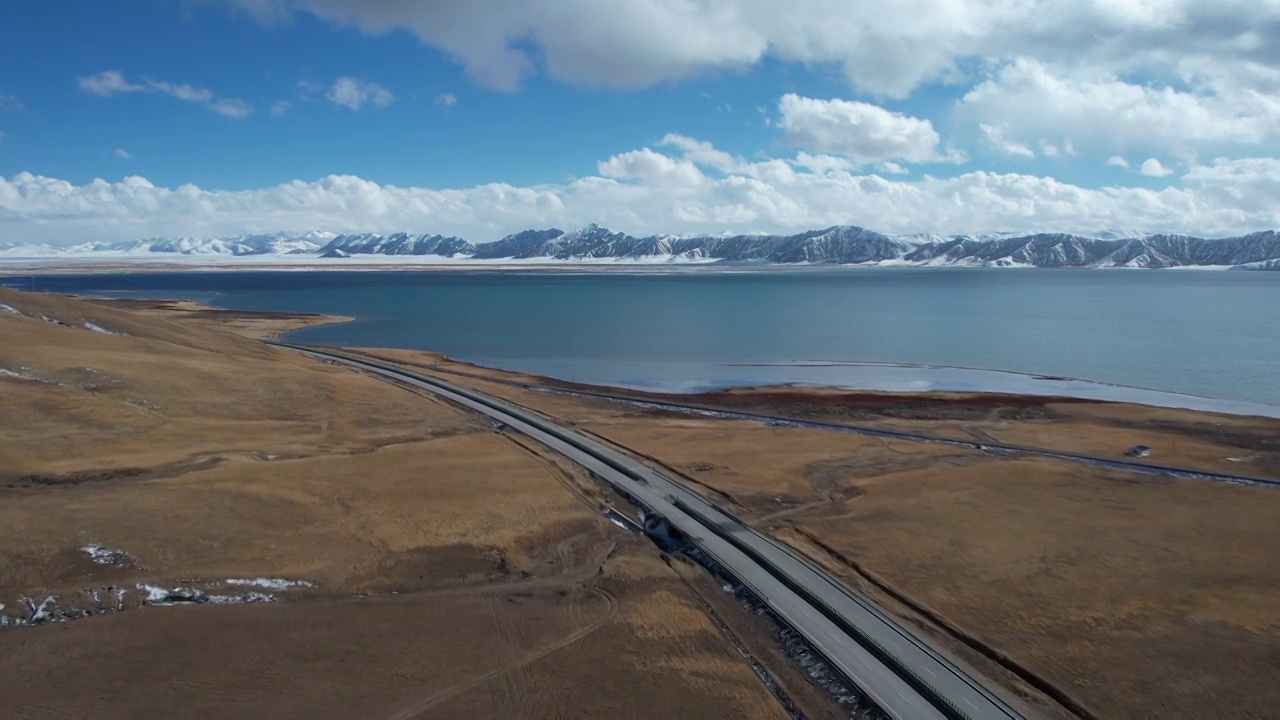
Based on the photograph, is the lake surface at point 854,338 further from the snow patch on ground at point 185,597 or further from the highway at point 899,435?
the snow patch on ground at point 185,597

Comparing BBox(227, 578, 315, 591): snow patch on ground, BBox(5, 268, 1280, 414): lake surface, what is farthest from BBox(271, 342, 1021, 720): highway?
BBox(5, 268, 1280, 414): lake surface

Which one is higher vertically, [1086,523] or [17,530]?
[17,530]

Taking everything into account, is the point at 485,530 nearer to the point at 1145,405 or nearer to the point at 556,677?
the point at 556,677

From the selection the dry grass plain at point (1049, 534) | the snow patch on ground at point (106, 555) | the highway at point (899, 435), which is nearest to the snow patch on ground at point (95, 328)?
the highway at point (899, 435)

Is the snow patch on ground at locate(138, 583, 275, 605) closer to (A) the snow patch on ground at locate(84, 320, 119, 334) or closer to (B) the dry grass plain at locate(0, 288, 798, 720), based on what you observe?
(B) the dry grass plain at locate(0, 288, 798, 720)

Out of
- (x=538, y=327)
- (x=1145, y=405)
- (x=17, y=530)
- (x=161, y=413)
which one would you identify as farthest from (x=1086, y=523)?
(x=538, y=327)

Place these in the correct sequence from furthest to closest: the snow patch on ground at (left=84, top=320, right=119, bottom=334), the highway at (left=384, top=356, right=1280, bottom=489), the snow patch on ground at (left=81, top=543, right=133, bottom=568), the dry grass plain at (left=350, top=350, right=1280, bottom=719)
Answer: the snow patch on ground at (left=84, top=320, right=119, bottom=334)
the highway at (left=384, top=356, right=1280, bottom=489)
the snow patch on ground at (left=81, top=543, right=133, bottom=568)
the dry grass plain at (left=350, top=350, right=1280, bottom=719)

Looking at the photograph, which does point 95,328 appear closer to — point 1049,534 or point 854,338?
point 1049,534
